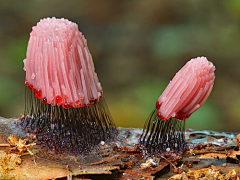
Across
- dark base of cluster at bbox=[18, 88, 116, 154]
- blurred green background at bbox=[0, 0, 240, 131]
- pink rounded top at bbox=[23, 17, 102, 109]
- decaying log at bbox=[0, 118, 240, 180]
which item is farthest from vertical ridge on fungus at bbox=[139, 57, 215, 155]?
blurred green background at bbox=[0, 0, 240, 131]

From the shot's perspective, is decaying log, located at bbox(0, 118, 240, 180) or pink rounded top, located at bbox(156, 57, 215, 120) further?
pink rounded top, located at bbox(156, 57, 215, 120)

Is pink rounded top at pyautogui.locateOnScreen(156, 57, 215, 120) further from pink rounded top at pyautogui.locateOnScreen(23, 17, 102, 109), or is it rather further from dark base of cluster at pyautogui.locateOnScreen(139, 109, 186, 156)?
pink rounded top at pyautogui.locateOnScreen(23, 17, 102, 109)

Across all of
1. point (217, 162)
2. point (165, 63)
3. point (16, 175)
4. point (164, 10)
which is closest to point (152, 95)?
point (165, 63)

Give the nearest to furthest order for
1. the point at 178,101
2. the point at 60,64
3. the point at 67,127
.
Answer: the point at 60,64 < the point at 178,101 < the point at 67,127

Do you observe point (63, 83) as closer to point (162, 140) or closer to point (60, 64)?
point (60, 64)

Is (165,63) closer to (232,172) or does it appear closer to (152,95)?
(152,95)

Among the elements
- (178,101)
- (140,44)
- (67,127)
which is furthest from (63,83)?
(140,44)
